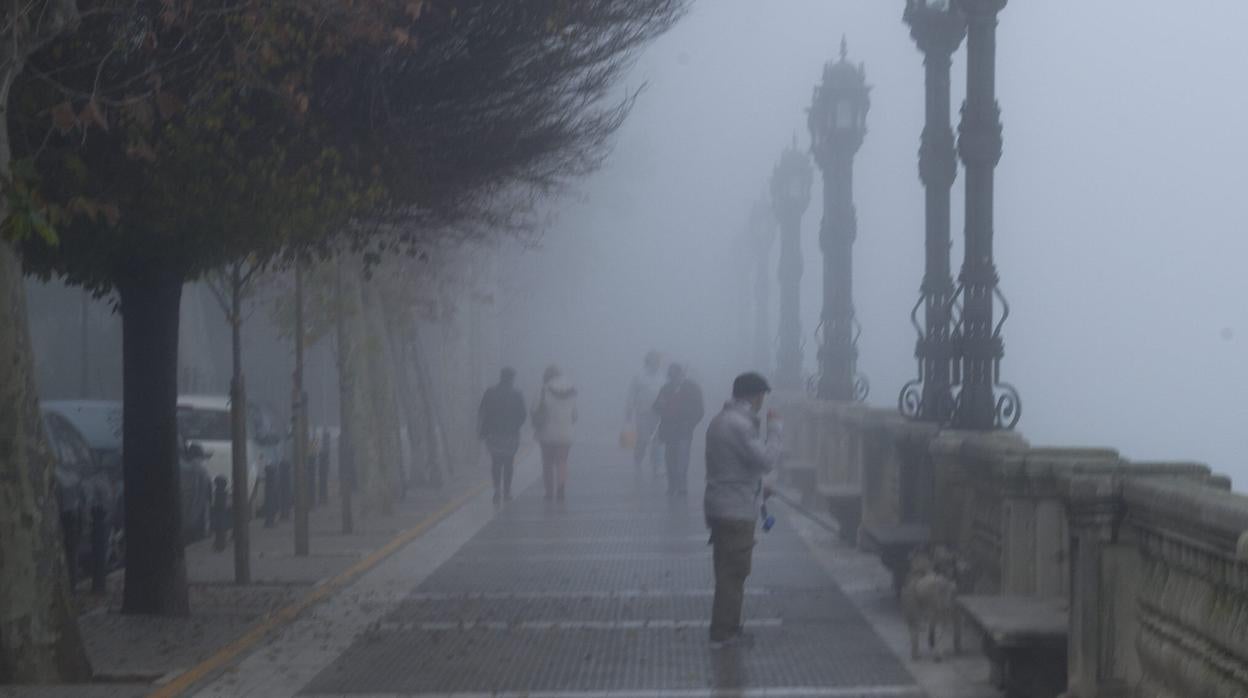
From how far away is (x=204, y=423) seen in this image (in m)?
24.8

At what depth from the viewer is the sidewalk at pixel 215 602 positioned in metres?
11.7

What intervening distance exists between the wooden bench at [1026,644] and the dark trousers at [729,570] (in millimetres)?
2444

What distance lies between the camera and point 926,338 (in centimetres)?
1647

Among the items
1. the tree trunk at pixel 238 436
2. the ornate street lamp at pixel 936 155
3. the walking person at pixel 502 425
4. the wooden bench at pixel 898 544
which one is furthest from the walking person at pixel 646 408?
the wooden bench at pixel 898 544

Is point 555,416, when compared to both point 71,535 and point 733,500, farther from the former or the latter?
point 733,500

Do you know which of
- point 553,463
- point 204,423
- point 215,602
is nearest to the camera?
point 215,602

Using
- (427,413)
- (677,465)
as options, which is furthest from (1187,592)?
(427,413)

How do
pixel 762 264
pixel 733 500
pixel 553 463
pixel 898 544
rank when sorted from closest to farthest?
pixel 733 500
pixel 898 544
pixel 553 463
pixel 762 264

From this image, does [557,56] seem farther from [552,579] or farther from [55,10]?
[552,579]

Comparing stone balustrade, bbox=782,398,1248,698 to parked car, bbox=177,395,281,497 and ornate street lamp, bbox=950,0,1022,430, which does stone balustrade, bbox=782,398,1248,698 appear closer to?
ornate street lamp, bbox=950,0,1022,430

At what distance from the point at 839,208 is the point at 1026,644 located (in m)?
15.9

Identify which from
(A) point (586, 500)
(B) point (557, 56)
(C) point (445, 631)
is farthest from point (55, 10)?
(A) point (586, 500)

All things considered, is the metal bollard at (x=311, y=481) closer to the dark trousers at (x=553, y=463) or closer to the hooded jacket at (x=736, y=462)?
the dark trousers at (x=553, y=463)

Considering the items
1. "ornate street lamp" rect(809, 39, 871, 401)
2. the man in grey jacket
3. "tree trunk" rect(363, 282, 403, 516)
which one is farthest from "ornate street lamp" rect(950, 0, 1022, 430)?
"tree trunk" rect(363, 282, 403, 516)
